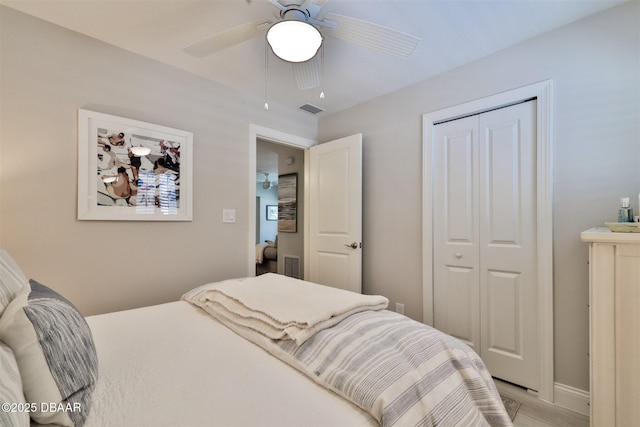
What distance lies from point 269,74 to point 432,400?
2.43 m

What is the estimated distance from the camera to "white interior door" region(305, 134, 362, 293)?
112 inches

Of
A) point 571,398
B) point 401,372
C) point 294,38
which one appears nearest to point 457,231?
point 571,398

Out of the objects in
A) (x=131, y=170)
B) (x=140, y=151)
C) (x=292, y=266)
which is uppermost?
(x=140, y=151)

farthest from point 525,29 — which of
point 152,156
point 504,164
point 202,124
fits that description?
point 152,156

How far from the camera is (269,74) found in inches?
93.9

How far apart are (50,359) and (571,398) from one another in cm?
262

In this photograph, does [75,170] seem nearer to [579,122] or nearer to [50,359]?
[50,359]

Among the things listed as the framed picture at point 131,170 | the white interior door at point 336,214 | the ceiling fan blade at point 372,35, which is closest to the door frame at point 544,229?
the ceiling fan blade at point 372,35

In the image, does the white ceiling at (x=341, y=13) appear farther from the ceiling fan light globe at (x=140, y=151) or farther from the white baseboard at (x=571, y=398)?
the white baseboard at (x=571, y=398)

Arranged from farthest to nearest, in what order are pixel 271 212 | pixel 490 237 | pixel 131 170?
1. pixel 271 212
2. pixel 490 237
3. pixel 131 170

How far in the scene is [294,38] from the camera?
1380 millimetres

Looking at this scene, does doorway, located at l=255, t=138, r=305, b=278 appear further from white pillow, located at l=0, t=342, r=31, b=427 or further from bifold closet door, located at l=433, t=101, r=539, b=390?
white pillow, located at l=0, t=342, r=31, b=427

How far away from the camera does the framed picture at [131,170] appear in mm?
1884

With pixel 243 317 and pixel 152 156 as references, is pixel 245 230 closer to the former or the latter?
pixel 152 156
